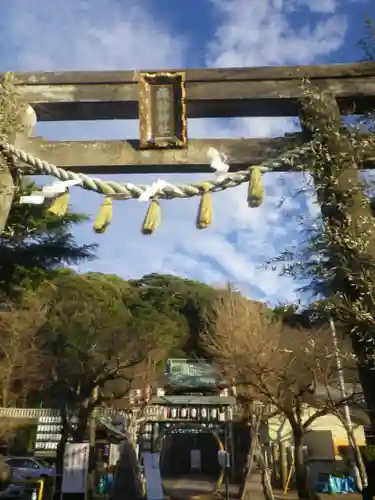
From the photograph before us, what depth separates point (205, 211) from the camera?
15.6 feet

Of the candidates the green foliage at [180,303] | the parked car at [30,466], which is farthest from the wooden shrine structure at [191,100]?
the green foliage at [180,303]

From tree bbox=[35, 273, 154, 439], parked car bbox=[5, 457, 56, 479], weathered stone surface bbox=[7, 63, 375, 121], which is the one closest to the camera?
weathered stone surface bbox=[7, 63, 375, 121]

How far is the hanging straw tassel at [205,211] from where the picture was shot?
4.73 meters

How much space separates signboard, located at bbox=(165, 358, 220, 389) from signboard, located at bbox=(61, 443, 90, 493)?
15.1 m

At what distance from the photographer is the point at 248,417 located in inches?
852

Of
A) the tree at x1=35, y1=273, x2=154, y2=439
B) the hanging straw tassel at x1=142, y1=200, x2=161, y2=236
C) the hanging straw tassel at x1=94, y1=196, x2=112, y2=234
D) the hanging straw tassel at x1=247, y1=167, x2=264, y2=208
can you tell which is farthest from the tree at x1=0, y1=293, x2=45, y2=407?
the hanging straw tassel at x1=247, y1=167, x2=264, y2=208

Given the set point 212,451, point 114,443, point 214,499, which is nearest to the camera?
point 214,499

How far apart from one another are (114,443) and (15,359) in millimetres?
7860

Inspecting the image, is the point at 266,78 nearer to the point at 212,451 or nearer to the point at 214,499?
the point at 214,499

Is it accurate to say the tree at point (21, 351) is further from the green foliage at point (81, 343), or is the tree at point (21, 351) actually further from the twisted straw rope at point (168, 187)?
the twisted straw rope at point (168, 187)

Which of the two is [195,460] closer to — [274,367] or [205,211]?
[274,367]

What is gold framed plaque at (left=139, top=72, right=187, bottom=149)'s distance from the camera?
17.8ft

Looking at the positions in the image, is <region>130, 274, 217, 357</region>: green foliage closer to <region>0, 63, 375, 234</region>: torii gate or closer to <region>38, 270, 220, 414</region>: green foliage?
<region>38, 270, 220, 414</region>: green foliage

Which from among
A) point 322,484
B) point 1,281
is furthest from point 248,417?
point 1,281
